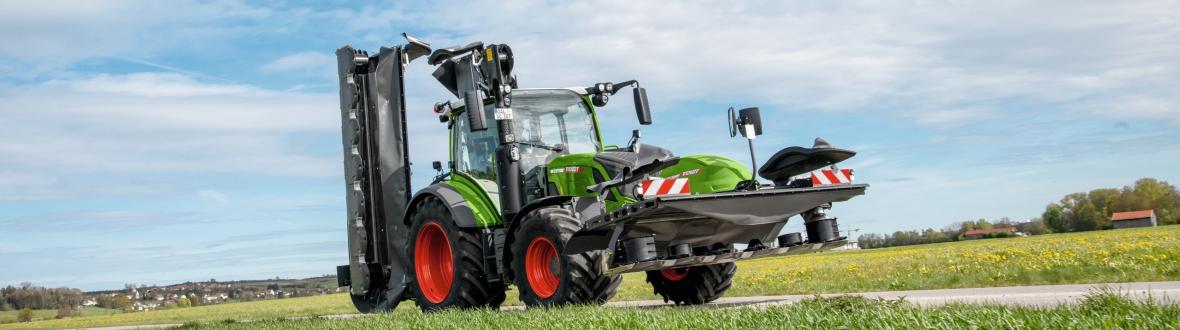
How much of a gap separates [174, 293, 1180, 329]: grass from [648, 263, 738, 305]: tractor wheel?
12.0 feet

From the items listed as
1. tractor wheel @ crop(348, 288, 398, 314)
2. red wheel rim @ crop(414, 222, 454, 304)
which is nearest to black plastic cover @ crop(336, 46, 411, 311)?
tractor wheel @ crop(348, 288, 398, 314)

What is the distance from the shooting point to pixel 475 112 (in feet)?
35.8

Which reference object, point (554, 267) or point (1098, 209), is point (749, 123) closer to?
point (554, 267)

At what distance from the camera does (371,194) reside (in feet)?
45.5

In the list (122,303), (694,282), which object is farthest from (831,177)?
(122,303)

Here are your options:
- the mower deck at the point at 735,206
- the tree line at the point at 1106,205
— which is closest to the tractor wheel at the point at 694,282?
the mower deck at the point at 735,206

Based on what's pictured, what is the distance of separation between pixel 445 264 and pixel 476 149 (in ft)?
5.16

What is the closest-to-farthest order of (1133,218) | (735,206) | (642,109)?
1. (735,206)
2. (642,109)
3. (1133,218)

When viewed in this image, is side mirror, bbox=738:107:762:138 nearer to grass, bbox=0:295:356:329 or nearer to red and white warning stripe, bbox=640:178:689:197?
red and white warning stripe, bbox=640:178:689:197

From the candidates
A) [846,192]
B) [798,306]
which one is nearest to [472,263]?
[846,192]

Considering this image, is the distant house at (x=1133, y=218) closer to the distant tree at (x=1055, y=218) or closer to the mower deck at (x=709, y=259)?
the distant tree at (x=1055, y=218)

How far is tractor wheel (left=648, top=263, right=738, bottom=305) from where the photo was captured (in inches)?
471

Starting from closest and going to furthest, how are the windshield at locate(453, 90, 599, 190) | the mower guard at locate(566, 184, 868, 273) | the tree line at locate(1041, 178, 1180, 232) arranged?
the mower guard at locate(566, 184, 868, 273)
the windshield at locate(453, 90, 599, 190)
the tree line at locate(1041, 178, 1180, 232)

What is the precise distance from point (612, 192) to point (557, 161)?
3.61 feet
